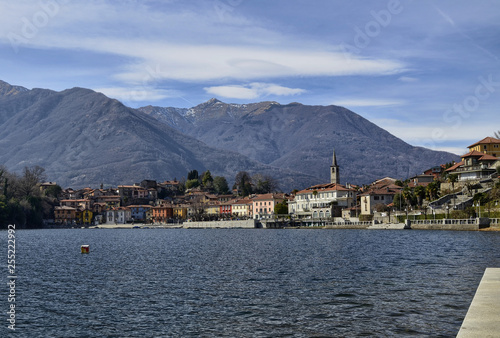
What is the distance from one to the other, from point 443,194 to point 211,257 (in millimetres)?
79666

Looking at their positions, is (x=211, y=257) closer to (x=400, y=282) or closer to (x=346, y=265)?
(x=346, y=265)

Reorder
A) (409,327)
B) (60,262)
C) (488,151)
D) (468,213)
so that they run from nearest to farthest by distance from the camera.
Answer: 1. (409,327)
2. (60,262)
3. (468,213)
4. (488,151)

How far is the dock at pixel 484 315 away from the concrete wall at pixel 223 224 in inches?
5606

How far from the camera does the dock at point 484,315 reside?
1554cm

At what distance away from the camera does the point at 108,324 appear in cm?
2341

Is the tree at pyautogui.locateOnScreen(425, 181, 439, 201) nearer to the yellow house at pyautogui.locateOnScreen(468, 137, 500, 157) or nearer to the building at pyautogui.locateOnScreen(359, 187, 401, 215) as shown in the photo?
the building at pyautogui.locateOnScreen(359, 187, 401, 215)

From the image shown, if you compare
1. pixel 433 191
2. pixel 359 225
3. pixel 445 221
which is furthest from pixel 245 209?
pixel 445 221

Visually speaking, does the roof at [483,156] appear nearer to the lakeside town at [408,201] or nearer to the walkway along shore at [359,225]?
the lakeside town at [408,201]

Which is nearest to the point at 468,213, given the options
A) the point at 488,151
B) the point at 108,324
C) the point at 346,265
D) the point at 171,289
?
the point at 488,151

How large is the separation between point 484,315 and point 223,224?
512ft

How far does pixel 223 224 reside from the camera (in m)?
172

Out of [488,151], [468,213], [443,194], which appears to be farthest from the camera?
[488,151]

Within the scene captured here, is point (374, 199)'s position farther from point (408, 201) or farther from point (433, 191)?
point (433, 191)

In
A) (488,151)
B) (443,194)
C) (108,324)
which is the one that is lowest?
(108,324)
